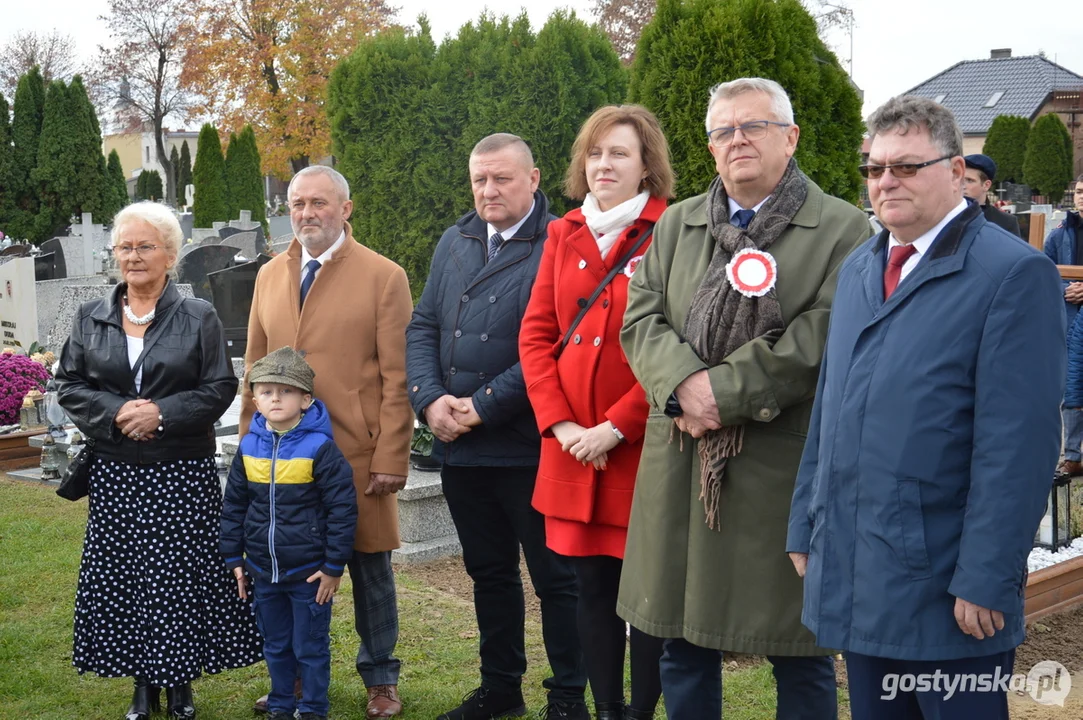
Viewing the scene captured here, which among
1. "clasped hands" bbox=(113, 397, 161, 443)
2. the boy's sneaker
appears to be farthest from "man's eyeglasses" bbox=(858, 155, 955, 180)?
"clasped hands" bbox=(113, 397, 161, 443)

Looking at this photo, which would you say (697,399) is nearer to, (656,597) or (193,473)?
(656,597)

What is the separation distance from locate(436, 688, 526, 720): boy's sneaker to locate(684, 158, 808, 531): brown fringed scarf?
1461mm

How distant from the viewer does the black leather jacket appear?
13.0 ft

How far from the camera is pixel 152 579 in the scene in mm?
4023

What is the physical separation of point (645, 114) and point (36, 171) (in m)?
22.2

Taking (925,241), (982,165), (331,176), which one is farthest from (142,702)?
(982,165)

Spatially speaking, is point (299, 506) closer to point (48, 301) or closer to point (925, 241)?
point (925, 241)

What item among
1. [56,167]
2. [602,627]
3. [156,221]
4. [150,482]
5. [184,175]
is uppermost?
[184,175]

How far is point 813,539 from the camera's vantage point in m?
2.58

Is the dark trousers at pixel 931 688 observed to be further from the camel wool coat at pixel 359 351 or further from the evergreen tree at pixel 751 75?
the evergreen tree at pixel 751 75

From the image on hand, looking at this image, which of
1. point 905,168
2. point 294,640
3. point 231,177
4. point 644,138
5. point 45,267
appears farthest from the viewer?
point 231,177

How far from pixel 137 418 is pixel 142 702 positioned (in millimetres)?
1094

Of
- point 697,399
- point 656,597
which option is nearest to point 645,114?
point 697,399

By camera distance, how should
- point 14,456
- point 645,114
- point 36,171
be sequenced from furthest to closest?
point 36,171, point 14,456, point 645,114
